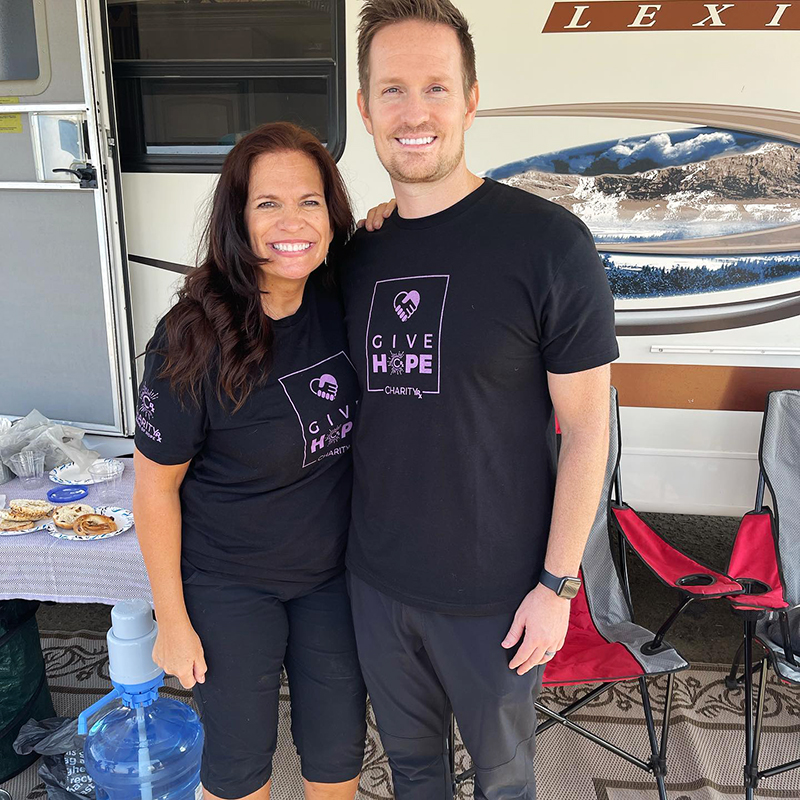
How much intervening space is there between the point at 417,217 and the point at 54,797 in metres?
1.91

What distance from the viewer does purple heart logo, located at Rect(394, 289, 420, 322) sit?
1382mm

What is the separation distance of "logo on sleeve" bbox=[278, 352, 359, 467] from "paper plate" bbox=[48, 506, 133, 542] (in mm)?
871

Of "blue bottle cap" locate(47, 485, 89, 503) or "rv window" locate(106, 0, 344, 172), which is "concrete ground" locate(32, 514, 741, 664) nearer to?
"blue bottle cap" locate(47, 485, 89, 503)

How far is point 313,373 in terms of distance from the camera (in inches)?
58.2

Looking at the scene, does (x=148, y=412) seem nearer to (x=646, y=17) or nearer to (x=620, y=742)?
(x=620, y=742)

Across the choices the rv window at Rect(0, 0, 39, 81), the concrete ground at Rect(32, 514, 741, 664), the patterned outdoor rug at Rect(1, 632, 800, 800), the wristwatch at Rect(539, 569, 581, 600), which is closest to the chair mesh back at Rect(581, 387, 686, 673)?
the patterned outdoor rug at Rect(1, 632, 800, 800)

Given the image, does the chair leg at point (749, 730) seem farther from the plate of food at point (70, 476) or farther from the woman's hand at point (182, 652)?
the plate of food at point (70, 476)

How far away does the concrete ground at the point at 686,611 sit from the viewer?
2.98m

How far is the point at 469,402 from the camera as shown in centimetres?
133

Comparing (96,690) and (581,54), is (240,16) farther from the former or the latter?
(96,690)

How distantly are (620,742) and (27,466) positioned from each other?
220 centimetres

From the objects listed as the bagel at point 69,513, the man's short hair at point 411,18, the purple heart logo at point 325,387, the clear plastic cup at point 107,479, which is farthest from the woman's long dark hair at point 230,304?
the clear plastic cup at point 107,479

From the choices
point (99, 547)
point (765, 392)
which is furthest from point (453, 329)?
point (765, 392)

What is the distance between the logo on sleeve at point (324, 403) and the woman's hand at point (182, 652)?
17.2 inches
